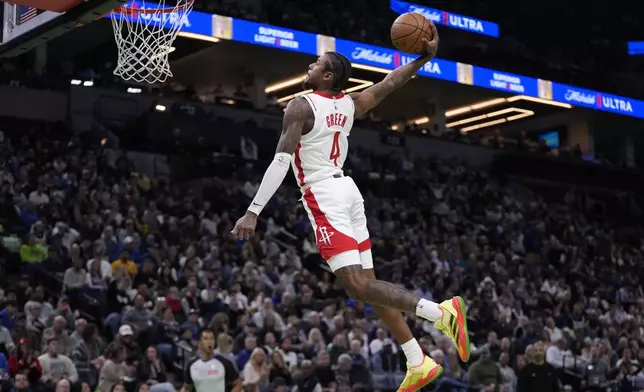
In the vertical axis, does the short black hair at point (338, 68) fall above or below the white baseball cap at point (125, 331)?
above

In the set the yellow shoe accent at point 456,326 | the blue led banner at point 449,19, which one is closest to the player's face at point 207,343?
the yellow shoe accent at point 456,326

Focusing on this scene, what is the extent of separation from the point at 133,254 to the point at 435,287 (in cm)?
568

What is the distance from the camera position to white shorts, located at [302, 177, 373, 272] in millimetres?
5766

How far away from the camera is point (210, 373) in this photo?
34.3ft

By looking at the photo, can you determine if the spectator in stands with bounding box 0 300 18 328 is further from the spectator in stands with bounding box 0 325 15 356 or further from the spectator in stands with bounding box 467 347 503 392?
the spectator in stands with bounding box 467 347 503 392

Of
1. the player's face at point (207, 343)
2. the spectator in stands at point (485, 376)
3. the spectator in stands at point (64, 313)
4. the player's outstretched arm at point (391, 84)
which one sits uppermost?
the player's outstretched arm at point (391, 84)

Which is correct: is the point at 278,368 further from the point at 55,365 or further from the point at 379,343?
the point at 55,365

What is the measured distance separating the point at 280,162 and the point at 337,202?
0.44 meters

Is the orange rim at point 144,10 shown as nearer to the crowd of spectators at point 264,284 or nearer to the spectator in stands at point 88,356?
the crowd of spectators at point 264,284

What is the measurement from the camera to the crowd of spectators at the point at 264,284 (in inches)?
455

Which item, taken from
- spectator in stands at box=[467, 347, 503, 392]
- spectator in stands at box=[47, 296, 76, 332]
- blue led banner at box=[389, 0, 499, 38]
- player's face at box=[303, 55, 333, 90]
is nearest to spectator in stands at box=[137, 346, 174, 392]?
spectator in stands at box=[47, 296, 76, 332]

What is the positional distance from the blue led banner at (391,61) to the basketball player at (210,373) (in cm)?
838

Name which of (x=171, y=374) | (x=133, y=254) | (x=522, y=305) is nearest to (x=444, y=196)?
(x=522, y=305)

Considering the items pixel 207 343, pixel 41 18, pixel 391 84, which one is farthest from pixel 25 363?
pixel 391 84
